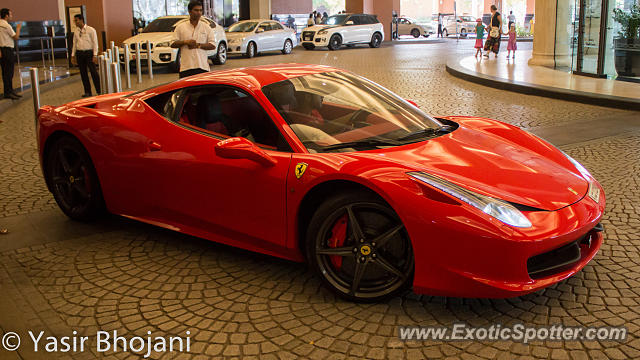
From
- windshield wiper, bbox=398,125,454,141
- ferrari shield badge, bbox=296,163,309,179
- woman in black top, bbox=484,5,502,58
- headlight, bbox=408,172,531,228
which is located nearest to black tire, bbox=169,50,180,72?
woman in black top, bbox=484,5,502,58

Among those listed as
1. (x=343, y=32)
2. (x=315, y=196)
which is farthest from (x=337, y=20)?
(x=315, y=196)

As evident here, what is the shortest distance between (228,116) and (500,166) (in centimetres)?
190

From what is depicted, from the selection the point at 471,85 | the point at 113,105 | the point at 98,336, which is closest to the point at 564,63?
the point at 471,85

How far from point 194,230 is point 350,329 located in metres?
1.55

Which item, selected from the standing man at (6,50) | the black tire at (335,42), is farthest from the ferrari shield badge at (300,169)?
the black tire at (335,42)

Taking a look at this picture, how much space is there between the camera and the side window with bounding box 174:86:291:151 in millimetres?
4207

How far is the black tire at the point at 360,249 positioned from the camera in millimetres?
3551

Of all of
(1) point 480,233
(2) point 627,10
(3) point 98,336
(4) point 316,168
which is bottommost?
(3) point 98,336

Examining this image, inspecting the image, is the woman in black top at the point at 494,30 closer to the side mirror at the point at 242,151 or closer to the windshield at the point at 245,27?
the windshield at the point at 245,27

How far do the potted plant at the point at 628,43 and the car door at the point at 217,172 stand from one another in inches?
525

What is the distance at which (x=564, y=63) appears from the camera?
18375 mm

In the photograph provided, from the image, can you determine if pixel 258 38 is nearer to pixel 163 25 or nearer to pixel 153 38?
pixel 163 25

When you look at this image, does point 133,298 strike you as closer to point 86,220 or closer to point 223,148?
point 223,148

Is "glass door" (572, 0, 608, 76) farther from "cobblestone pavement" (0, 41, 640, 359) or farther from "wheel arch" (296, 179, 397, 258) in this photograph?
"wheel arch" (296, 179, 397, 258)
